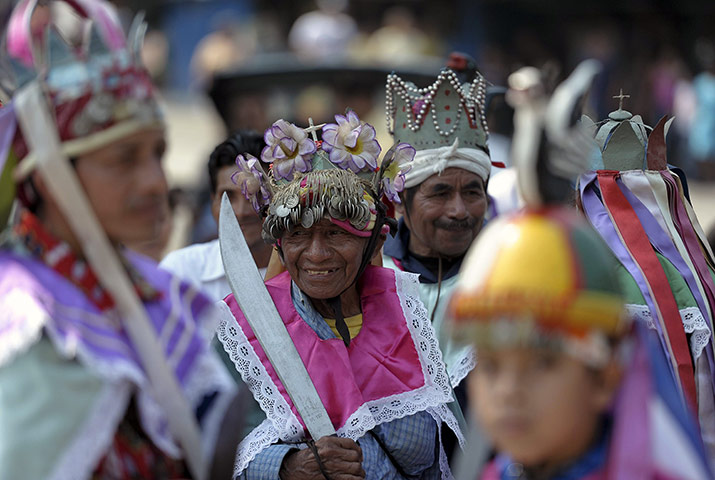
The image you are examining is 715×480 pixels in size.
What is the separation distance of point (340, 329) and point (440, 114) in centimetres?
126

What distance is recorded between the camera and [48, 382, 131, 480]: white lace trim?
225cm

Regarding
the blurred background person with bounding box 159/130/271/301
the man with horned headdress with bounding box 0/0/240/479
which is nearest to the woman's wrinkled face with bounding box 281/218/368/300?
the blurred background person with bounding box 159/130/271/301

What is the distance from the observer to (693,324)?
12.4 feet

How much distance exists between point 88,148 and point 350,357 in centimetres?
149

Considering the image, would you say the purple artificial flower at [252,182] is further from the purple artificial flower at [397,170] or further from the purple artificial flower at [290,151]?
the purple artificial flower at [397,170]

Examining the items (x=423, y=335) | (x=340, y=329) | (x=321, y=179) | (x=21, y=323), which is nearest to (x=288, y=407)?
(x=340, y=329)

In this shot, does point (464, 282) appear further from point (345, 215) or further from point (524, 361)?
point (345, 215)

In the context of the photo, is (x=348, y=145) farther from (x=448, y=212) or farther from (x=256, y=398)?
(x=256, y=398)

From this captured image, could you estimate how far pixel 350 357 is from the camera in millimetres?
3617

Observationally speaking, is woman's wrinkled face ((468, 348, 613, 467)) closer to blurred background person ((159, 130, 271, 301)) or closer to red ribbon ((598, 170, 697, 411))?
red ribbon ((598, 170, 697, 411))

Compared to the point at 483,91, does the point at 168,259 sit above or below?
below

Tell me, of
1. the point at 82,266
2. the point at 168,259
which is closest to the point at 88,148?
the point at 82,266

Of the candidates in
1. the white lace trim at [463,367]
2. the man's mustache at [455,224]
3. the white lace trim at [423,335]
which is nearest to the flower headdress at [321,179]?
the white lace trim at [423,335]

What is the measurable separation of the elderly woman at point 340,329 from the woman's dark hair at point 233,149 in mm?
897
